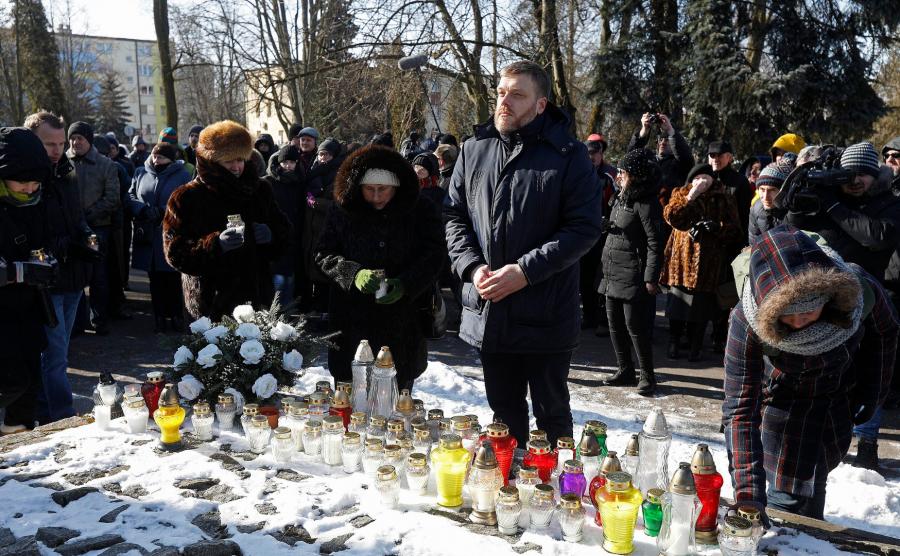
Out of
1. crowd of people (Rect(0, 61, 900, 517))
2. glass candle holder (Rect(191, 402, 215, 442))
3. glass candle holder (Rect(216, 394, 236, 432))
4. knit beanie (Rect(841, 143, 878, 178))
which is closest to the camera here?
crowd of people (Rect(0, 61, 900, 517))

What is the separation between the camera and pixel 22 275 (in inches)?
150

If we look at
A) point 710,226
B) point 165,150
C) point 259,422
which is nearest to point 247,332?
point 259,422

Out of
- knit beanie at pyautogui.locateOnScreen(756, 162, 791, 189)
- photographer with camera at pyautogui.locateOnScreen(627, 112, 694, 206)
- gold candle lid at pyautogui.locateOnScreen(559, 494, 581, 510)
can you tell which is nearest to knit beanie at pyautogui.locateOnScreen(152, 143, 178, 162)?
photographer with camera at pyautogui.locateOnScreen(627, 112, 694, 206)

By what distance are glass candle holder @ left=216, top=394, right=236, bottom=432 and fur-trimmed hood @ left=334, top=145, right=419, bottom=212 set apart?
1.24 meters

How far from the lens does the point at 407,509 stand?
247 cm

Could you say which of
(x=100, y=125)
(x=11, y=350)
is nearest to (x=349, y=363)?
(x=11, y=350)

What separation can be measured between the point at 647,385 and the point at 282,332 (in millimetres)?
3294

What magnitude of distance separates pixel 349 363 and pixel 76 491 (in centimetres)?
170

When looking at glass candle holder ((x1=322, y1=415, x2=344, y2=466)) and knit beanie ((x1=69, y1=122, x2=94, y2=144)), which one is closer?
glass candle holder ((x1=322, y1=415, x2=344, y2=466))

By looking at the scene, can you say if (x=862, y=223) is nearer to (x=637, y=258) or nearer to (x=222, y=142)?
(x=637, y=258)

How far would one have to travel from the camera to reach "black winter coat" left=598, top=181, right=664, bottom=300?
5.63m

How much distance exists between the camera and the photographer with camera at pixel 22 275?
3814mm

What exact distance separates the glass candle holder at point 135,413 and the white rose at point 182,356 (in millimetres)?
242

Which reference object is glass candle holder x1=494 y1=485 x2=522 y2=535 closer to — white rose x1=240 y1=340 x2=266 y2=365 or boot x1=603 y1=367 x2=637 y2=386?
white rose x1=240 y1=340 x2=266 y2=365
